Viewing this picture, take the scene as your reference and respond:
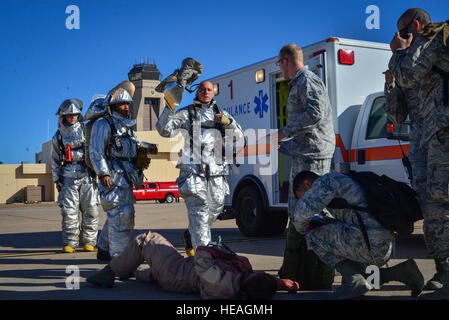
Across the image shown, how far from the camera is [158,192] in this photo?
29.0 m

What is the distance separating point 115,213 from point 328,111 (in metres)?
2.55

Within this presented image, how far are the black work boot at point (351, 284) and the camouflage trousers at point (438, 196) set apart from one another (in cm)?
58

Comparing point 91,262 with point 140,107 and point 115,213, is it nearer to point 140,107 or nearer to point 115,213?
point 115,213

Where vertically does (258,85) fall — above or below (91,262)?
above

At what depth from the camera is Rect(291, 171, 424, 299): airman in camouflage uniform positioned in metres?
3.31

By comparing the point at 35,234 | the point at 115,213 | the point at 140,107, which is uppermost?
the point at 140,107

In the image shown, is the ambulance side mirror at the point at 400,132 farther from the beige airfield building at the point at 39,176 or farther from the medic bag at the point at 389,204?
the beige airfield building at the point at 39,176

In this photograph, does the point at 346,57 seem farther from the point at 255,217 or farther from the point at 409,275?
the point at 409,275

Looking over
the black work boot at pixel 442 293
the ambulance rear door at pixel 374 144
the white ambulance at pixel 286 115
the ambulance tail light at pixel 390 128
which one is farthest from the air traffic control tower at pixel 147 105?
the black work boot at pixel 442 293

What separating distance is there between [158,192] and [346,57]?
926 inches

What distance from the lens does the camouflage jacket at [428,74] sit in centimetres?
335

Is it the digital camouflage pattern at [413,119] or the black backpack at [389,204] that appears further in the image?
the digital camouflage pattern at [413,119]

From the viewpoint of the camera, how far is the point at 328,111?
4137 mm
